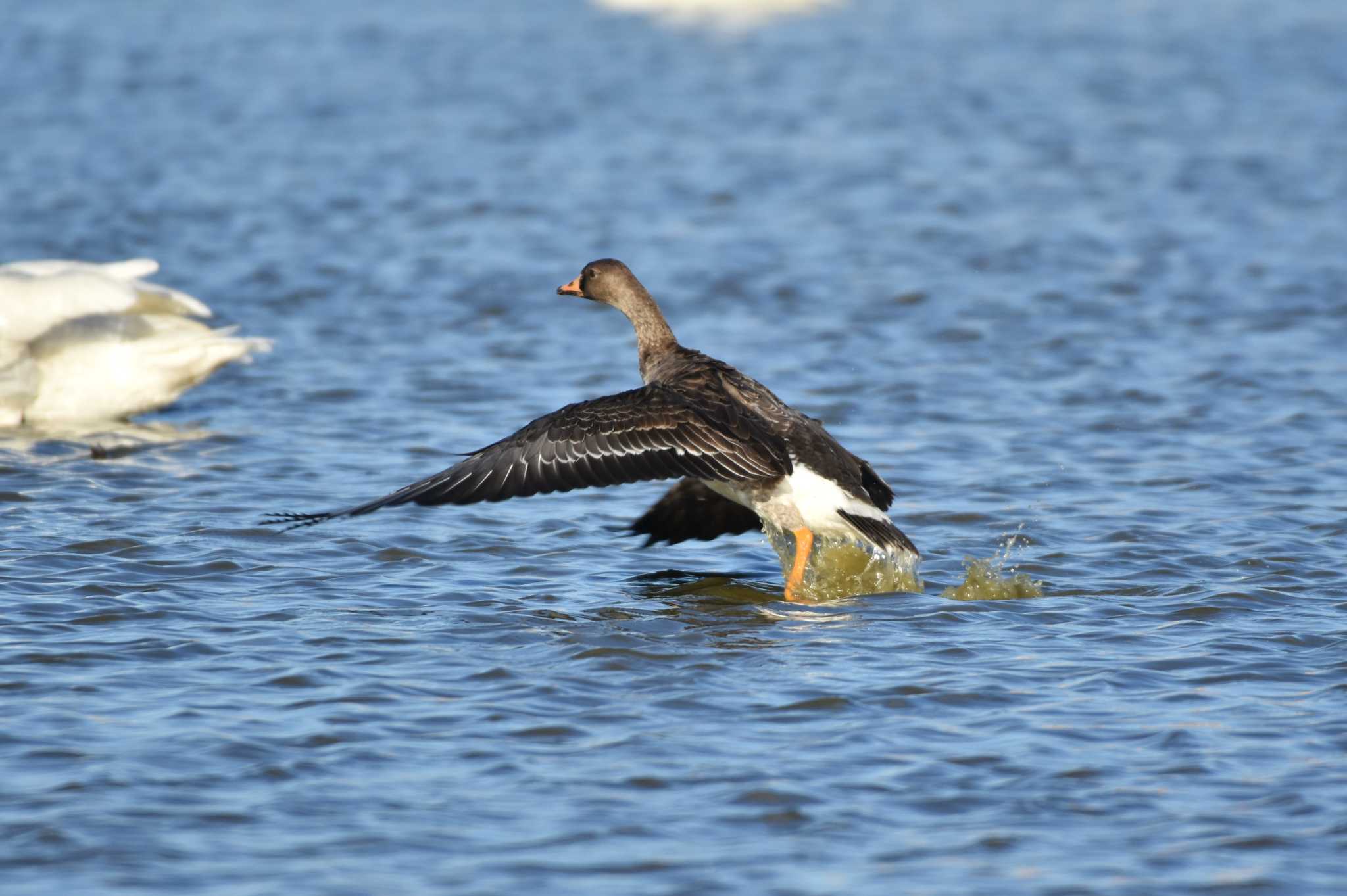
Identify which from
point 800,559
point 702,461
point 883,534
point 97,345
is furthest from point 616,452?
point 97,345

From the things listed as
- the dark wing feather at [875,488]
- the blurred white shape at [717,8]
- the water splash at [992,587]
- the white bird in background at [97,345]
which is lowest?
the water splash at [992,587]

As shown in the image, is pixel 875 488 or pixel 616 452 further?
pixel 875 488

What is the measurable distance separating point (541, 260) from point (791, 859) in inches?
478

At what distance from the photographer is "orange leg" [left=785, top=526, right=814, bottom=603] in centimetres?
845

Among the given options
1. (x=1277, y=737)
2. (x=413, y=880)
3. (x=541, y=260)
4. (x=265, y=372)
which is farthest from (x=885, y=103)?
(x=413, y=880)

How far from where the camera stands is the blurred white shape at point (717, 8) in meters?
37.2

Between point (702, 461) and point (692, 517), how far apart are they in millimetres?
1276

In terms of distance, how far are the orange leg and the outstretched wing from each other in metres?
0.43

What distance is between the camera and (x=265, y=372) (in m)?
13.1

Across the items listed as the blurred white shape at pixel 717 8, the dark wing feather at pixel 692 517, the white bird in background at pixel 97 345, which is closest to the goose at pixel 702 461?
the dark wing feather at pixel 692 517

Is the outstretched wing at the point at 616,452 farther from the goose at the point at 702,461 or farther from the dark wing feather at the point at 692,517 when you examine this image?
the dark wing feather at the point at 692,517

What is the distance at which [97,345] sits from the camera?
11461 mm

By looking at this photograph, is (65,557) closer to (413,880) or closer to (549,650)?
(549,650)

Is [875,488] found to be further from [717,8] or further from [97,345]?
[717,8]
